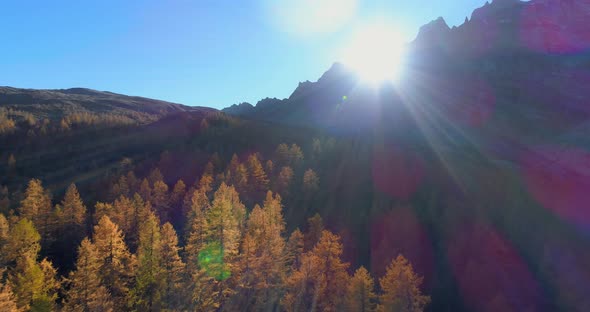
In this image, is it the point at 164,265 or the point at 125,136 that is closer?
the point at 164,265

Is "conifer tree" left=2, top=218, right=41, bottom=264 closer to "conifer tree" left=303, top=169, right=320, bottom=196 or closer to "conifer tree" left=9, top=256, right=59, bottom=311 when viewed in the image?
"conifer tree" left=9, top=256, right=59, bottom=311

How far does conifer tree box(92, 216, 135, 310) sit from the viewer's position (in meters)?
34.9

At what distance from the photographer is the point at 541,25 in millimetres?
174875

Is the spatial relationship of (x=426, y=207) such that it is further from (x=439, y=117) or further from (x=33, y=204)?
(x=439, y=117)

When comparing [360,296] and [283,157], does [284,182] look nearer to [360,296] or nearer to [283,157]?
[283,157]

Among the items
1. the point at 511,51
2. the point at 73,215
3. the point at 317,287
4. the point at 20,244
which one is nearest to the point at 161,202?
the point at 73,215

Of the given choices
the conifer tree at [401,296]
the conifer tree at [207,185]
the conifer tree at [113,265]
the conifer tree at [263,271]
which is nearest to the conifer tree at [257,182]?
the conifer tree at [207,185]

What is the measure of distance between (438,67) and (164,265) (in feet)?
591

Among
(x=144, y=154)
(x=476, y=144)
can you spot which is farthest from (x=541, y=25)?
(x=144, y=154)

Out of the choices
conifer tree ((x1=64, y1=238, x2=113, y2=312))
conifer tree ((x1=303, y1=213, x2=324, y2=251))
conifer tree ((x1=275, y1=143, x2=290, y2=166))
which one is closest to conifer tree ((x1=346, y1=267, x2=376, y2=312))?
conifer tree ((x1=303, y1=213, x2=324, y2=251))

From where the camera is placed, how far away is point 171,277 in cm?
3384

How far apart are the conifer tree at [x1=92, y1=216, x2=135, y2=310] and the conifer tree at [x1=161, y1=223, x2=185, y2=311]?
3931mm

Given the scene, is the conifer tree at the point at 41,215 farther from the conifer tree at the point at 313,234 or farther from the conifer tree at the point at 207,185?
the conifer tree at the point at 313,234

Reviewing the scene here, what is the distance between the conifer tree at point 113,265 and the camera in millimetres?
34875
